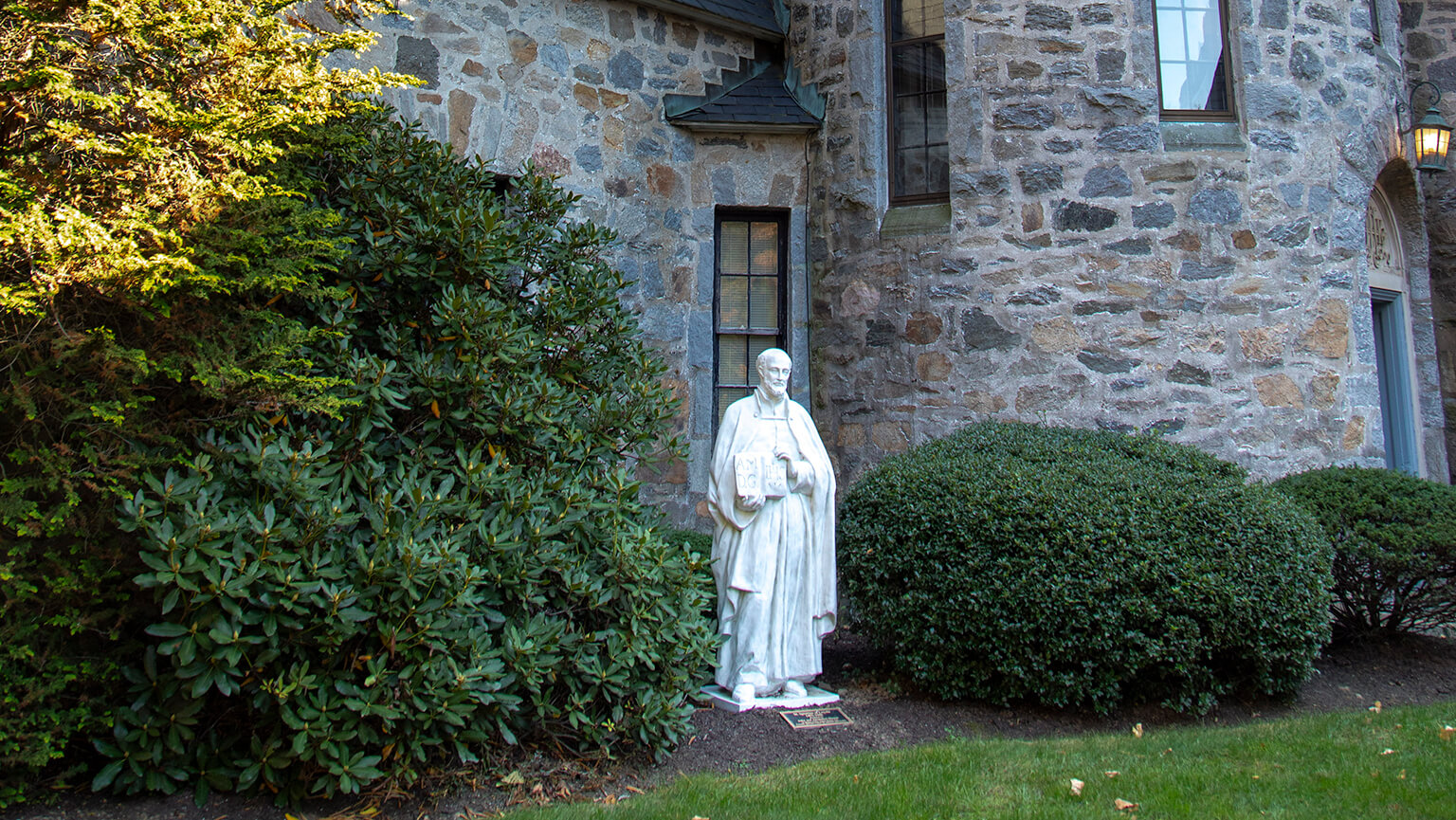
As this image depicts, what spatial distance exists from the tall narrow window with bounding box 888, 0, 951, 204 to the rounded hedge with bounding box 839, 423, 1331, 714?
306 cm

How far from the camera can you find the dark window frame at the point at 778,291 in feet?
27.9

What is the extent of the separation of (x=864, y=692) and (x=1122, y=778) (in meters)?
1.77

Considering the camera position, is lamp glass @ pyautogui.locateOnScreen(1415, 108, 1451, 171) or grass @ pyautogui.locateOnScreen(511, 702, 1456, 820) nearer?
grass @ pyautogui.locateOnScreen(511, 702, 1456, 820)

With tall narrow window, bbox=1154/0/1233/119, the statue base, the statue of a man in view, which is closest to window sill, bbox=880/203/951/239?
tall narrow window, bbox=1154/0/1233/119

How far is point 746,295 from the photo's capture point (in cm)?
865

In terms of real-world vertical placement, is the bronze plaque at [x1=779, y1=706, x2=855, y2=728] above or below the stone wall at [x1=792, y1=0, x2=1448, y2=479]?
below

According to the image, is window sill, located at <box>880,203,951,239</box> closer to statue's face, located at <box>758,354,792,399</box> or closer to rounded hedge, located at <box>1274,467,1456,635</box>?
statue's face, located at <box>758,354,792,399</box>

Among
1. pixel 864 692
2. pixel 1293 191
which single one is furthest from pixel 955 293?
pixel 864 692

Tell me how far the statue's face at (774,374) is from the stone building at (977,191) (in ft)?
7.95

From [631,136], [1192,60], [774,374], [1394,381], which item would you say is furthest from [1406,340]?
[631,136]

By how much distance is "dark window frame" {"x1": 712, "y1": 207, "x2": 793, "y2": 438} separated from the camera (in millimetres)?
8508

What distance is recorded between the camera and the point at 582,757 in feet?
14.6

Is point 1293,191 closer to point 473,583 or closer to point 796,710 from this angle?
point 796,710

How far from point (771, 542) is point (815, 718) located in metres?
0.91
